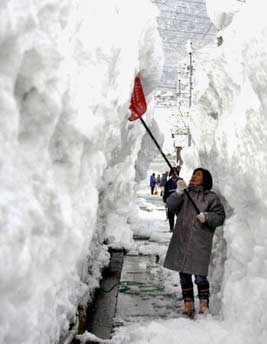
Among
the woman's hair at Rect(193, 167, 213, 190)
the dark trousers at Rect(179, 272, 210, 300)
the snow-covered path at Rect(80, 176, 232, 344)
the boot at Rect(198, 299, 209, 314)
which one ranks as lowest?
the snow-covered path at Rect(80, 176, 232, 344)

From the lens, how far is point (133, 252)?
29.1ft

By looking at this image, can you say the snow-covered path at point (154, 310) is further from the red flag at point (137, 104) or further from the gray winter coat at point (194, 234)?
the red flag at point (137, 104)

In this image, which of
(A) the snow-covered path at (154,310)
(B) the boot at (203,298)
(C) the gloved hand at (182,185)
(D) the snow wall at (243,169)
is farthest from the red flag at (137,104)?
(A) the snow-covered path at (154,310)

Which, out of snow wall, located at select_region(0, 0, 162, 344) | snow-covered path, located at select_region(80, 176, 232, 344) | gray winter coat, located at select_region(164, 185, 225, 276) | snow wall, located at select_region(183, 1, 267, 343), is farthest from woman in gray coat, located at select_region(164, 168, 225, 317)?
snow wall, located at select_region(0, 0, 162, 344)

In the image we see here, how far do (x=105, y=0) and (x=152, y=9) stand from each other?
111 inches

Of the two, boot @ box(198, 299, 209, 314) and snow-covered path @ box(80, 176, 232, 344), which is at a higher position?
boot @ box(198, 299, 209, 314)

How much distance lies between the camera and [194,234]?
4.75m

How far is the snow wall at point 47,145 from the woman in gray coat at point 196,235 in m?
1.43

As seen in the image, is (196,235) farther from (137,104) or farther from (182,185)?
(137,104)

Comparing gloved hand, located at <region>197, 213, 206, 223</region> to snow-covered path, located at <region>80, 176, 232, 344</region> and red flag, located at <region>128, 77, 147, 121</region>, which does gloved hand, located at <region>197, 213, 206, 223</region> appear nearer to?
snow-covered path, located at <region>80, 176, 232, 344</region>

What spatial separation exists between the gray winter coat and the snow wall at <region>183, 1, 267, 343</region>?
0.20m

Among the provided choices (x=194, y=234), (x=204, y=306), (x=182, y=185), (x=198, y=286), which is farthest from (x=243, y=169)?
(x=204, y=306)

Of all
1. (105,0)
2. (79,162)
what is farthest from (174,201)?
(79,162)

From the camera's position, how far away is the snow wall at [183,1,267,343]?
362 cm
